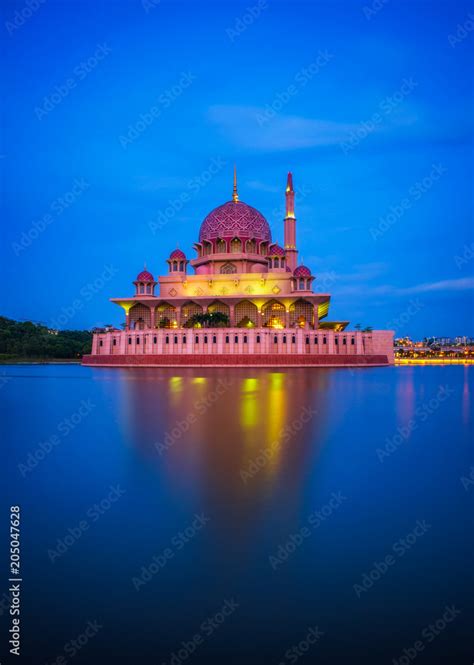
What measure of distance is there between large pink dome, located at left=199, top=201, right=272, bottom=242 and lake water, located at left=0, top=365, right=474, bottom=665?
146ft

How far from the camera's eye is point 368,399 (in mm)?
14695

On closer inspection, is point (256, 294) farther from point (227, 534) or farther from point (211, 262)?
point (227, 534)

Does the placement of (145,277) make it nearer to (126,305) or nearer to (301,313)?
(126,305)

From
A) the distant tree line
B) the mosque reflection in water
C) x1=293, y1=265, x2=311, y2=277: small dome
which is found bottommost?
the mosque reflection in water

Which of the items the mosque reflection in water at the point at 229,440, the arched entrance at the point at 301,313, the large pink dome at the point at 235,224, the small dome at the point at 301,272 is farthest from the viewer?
the large pink dome at the point at 235,224

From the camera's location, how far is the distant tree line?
58.3 metres

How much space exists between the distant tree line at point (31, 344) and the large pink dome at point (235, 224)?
2236cm

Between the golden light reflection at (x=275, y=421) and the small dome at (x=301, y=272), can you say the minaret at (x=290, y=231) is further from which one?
the golden light reflection at (x=275, y=421)

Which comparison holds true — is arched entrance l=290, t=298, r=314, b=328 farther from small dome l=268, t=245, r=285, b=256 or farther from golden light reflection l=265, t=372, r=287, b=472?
golden light reflection l=265, t=372, r=287, b=472

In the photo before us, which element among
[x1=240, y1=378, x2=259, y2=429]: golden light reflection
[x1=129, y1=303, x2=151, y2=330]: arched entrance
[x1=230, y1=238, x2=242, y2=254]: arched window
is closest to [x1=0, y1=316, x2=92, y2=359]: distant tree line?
[x1=129, y1=303, x2=151, y2=330]: arched entrance

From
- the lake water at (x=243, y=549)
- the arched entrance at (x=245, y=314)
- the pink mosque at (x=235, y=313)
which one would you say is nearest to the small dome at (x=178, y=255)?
the pink mosque at (x=235, y=313)

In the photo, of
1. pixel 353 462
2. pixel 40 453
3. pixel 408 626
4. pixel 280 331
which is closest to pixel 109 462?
pixel 40 453

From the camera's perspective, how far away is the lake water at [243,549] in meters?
2.81

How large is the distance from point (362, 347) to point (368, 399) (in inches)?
1039
